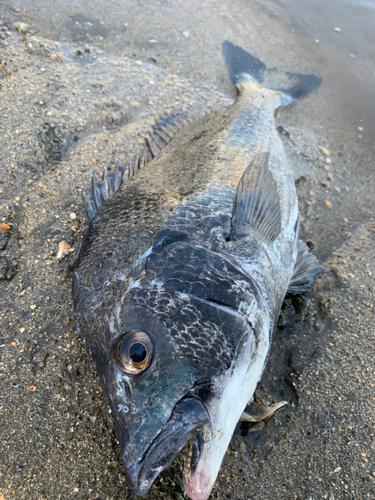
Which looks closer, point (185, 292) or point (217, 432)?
point (217, 432)

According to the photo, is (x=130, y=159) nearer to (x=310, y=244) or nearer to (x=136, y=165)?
(x=136, y=165)

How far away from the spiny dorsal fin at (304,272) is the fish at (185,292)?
1cm

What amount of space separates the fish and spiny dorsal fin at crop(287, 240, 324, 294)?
11 millimetres


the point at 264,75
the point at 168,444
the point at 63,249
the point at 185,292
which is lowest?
the point at 63,249

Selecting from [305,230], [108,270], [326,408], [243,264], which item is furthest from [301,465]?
[305,230]

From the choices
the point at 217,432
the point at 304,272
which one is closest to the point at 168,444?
the point at 217,432

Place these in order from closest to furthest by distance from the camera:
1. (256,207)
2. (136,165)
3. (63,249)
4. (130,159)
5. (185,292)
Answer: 1. (185,292)
2. (256,207)
3. (63,249)
4. (136,165)
5. (130,159)

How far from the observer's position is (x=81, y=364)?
2.22 meters

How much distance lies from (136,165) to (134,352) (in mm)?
2107

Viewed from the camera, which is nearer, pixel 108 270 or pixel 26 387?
pixel 108 270

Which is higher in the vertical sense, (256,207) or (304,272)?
(256,207)

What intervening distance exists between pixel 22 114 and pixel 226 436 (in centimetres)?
392

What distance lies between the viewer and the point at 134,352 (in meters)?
1.60

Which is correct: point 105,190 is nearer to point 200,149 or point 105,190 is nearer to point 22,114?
point 200,149
